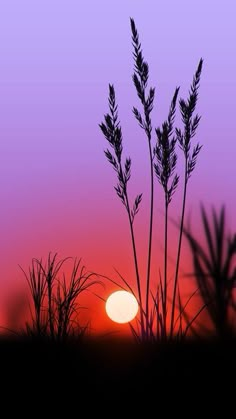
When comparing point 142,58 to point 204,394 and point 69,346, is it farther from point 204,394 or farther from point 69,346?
point 204,394

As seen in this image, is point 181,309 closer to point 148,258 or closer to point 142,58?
point 148,258

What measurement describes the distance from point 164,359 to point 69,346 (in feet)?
1.39

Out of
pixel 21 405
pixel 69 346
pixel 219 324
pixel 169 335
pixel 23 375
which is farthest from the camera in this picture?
pixel 219 324

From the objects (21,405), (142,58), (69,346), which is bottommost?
(21,405)

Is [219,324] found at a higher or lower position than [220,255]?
lower

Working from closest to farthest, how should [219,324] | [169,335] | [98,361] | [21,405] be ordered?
[21,405] → [98,361] → [169,335] → [219,324]

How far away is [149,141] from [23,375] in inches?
61.7

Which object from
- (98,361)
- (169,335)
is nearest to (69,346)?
(98,361)

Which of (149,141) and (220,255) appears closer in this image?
(149,141)

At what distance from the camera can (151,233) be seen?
3664mm

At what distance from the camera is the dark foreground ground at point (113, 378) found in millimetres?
2352

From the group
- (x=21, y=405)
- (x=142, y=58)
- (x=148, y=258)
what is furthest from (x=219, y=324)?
(x=21, y=405)

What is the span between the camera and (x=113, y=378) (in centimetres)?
260

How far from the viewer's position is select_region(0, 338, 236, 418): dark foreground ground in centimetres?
235
